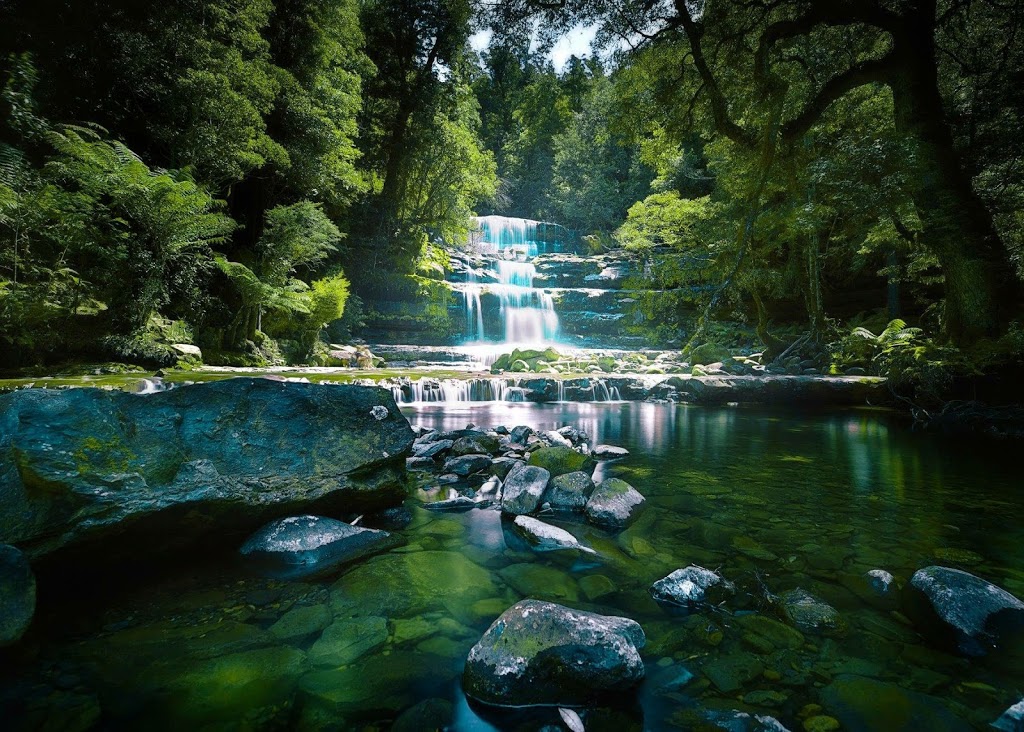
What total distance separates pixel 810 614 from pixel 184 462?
3124mm

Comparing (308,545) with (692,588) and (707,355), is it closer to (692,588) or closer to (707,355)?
(692,588)

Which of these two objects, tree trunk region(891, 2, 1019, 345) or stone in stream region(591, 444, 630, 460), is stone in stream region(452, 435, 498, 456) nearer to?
stone in stream region(591, 444, 630, 460)

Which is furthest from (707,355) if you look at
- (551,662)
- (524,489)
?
(551,662)

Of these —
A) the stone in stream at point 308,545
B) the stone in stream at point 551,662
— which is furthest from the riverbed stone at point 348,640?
the stone in stream at point 308,545

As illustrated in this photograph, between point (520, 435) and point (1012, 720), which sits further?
point (520, 435)

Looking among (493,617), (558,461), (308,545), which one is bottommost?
(493,617)

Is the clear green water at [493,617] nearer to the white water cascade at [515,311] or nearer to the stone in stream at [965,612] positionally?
the stone in stream at [965,612]

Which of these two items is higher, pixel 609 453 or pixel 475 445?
pixel 475 445

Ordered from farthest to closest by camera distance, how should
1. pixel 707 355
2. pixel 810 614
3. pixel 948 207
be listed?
1. pixel 707 355
2. pixel 948 207
3. pixel 810 614

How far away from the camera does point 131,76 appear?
10.9 metres

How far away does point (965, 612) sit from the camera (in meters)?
1.67

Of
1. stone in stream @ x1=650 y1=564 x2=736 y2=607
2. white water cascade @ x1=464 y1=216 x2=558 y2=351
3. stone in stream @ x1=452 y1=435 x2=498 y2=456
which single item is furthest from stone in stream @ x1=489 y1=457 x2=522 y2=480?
white water cascade @ x1=464 y1=216 x2=558 y2=351

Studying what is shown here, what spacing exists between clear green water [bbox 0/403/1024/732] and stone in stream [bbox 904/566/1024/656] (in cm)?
9

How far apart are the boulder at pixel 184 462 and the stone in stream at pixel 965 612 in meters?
2.81
